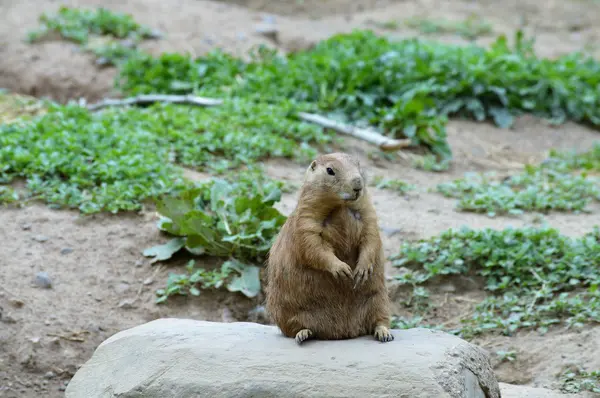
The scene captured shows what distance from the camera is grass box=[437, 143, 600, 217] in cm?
688

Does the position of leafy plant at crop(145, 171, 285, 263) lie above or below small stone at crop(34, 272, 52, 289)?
above

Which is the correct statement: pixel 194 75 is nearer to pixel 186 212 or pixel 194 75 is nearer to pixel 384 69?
pixel 384 69

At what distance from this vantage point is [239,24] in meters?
12.2

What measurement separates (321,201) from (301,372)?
0.86 metres

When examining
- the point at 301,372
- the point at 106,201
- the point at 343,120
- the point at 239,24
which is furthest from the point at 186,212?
the point at 239,24

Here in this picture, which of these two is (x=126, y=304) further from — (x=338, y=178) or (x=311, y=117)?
(x=311, y=117)

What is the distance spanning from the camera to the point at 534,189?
283 inches

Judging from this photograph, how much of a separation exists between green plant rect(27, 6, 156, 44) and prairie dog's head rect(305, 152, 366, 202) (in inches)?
Result: 288

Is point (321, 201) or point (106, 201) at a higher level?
point (321, 201)

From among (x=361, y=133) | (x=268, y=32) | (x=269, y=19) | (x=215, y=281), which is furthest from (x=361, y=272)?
(x=269, y=19)

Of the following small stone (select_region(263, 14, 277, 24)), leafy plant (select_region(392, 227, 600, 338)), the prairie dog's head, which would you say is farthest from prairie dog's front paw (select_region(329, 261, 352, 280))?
small stone (select_region(263, 14, 277, 24))

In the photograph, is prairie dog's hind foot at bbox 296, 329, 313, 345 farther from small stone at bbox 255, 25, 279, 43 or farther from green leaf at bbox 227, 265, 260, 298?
small stone at bbox 255, 25, 279, 43

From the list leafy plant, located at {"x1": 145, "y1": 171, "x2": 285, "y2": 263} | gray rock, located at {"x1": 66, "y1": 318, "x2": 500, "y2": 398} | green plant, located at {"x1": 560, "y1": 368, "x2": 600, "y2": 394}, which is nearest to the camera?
gray rock, located at {"x1": 66, "y1": 318, "x2": 500, "y2": 398}

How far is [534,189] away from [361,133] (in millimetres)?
1968
